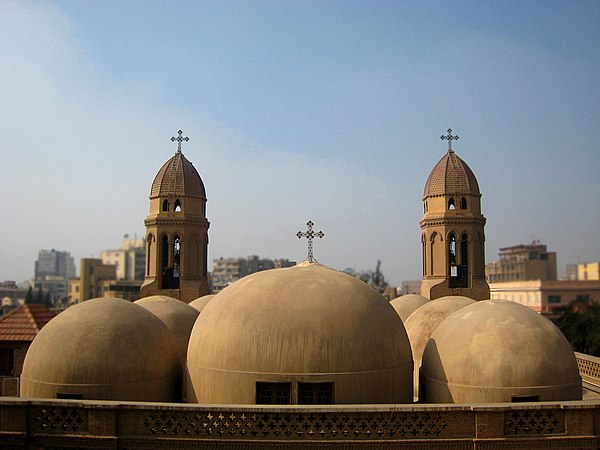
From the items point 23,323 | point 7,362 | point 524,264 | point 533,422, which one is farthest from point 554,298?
point 7,362

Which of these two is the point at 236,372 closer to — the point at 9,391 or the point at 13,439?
the point at 13,439

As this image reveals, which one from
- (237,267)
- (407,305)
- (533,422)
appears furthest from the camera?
(237,267)

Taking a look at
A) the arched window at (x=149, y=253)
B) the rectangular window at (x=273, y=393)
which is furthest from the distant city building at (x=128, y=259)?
the rectangular window at (x=273, y=393)

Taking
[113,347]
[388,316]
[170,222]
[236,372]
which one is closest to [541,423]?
[388,316]

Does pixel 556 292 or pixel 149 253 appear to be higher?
pixel 149 253

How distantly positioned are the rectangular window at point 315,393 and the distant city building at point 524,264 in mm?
78303

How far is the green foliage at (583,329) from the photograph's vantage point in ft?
135

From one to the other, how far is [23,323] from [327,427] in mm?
13324

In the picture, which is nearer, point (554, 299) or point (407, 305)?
point (407, 305)

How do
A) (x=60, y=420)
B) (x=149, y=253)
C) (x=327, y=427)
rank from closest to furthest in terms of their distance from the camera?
Result: 1. (x=327, y=427)
2. (x=60, y=420)
3. (x=149, y=253)

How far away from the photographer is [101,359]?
11305mm

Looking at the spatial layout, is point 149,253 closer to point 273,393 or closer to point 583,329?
point 273,393

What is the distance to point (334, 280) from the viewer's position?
12.3 meters

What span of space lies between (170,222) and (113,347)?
667 inches
